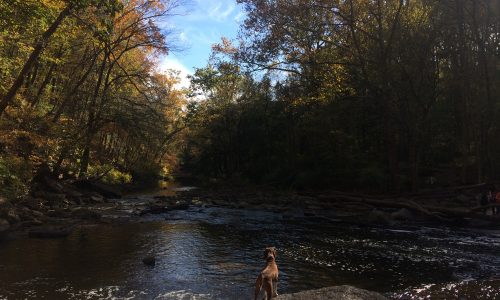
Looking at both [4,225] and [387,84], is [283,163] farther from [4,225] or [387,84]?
[4,225]

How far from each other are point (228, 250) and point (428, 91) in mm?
19507

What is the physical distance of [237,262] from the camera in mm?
11602

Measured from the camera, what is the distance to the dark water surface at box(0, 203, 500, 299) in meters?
8.84

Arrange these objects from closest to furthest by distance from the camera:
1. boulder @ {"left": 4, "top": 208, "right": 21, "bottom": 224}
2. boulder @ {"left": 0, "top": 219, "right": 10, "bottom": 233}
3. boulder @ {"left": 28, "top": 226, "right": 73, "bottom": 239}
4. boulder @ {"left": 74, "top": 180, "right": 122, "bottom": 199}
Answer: boulder @ {"left": 0, "top": 219, "right": 10, "bottom": 233} < boulder @ {"left": 28, "top": 226, "right": 73, "bottom": 239} < boulder @ {"left": 4, "top": 208, "right": 21, "bottom": 224} < boulder @ {"left": 74, "top": 180, "right": 122, "bottom": 199}

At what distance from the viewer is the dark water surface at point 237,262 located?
29.0 ft

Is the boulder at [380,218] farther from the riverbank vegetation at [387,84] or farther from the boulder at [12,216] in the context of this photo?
the boulder at [12,216]

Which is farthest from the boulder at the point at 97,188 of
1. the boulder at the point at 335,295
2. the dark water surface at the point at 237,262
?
the boulder at the point at 335,295

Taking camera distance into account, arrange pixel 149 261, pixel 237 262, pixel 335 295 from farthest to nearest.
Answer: pixel 237 262 < pixel 149 261 < pixel 335 295

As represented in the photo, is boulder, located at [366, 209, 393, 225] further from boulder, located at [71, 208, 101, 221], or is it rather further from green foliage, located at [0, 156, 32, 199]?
green foliage, located at [0, 156, 32, 199]

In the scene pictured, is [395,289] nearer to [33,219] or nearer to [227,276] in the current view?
[227,276]

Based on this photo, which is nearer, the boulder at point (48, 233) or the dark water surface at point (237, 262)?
the dark water surface at point (237, 262)

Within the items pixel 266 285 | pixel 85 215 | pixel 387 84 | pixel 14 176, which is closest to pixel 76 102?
pixel 14 176

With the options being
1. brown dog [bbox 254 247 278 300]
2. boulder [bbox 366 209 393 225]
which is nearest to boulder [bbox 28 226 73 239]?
brown dog [bbox 254 247 278 300]

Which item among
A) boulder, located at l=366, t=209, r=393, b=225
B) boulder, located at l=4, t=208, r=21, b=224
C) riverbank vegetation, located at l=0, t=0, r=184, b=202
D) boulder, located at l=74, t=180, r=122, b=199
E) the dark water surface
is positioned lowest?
the dark water surface
